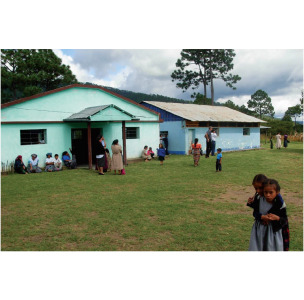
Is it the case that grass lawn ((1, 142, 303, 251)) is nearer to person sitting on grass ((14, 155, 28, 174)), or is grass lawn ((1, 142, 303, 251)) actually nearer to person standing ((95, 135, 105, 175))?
person standing ((95, 135, 105, 175))

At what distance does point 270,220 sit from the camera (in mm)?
3414

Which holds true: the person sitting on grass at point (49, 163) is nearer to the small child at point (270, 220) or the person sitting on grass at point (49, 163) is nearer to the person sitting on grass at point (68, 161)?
the person sitting on grass at point (68, 161)

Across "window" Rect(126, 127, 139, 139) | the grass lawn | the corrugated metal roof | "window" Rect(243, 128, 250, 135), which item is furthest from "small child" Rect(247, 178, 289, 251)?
"window" Rect(243, 128, 250, 135)

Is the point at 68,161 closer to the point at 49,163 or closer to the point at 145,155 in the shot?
the point at 49,163

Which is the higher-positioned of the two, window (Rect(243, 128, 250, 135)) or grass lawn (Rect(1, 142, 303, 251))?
window (Rect(243, 128, 250, 135))

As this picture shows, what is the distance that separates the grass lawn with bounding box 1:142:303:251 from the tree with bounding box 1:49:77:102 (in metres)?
17.3

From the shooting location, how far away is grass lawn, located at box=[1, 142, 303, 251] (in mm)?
4988

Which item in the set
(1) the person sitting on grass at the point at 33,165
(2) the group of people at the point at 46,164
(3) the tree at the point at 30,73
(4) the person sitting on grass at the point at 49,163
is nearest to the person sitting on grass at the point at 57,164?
(2) the group of people at the point at 46,164

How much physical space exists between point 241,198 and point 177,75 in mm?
31487

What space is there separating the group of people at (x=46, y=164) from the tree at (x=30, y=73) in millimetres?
13743

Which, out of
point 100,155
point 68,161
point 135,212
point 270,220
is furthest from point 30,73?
point 270,220

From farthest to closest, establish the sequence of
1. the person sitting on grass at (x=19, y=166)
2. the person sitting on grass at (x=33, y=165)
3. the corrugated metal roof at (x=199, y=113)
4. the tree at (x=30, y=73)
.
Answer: the tree at (x=30, y=73) → the corrugated metal roof at (x=199, y=113) → the person sitting on grass at (x=33, y=165) → the person sitting on grass at (x=19, y=166)

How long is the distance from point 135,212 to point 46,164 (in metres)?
8.33

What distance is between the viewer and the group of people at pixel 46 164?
42.9ft
